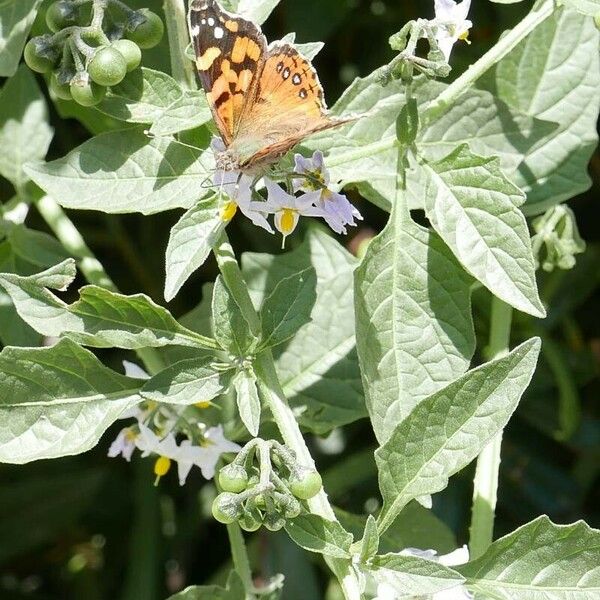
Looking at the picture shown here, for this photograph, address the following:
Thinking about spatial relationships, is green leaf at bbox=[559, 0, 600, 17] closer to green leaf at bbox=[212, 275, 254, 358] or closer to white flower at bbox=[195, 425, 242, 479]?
green leaf at bbox=[212, 275, 254, 358]

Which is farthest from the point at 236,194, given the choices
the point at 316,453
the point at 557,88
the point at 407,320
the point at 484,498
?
the point at 316,453

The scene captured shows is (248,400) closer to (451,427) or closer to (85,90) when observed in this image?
(451,427)

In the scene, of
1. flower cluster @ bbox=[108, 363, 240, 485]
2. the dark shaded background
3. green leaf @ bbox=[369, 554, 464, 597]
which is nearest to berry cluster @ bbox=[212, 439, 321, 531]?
green leaf @ bbox=[369, 554, 464, 597]

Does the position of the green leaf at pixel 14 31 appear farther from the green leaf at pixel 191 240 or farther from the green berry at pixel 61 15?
the green leaf at pixel 191 240

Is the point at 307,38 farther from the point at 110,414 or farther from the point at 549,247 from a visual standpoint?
the point at 110,414

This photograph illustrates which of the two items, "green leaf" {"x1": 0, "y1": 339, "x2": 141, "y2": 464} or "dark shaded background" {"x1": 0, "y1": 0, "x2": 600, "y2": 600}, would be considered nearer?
"green leaf" {"x1": 0, "y1": 339, "x2": 141, "y2": 464}

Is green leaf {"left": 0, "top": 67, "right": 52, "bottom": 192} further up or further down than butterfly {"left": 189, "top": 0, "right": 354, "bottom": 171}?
further down

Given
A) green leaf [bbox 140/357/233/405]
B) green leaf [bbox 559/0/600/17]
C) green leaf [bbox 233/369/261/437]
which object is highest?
green leaf [bbox 559/0/600/17]
